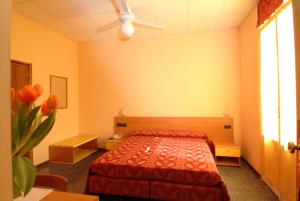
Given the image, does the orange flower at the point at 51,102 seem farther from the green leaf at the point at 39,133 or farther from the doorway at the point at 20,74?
the doorway at the point at 20,74

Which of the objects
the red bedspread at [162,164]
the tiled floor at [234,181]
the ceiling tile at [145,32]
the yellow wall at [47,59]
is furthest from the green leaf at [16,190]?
the ceiling tile at [145,32]

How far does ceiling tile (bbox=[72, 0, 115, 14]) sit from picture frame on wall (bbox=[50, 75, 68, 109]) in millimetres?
1561

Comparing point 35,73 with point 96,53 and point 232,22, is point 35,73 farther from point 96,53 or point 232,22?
point 232,22

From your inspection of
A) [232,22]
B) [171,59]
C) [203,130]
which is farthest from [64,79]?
[232,22]

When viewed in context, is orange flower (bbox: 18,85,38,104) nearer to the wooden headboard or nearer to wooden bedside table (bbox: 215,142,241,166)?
wooden bedside table (bbox: 215,142,241,166)

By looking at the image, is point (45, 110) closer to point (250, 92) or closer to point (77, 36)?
point (250, 92)

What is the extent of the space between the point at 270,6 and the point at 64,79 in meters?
3.84

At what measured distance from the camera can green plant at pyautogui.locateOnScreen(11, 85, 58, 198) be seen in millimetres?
571

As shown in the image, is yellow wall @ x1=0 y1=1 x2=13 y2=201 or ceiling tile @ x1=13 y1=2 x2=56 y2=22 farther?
ceiling tile @ x1=13 y1=2 x2=56 y2=22

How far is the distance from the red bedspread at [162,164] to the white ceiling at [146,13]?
2172mm

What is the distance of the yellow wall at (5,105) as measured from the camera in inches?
16.1

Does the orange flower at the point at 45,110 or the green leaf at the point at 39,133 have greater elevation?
the orange flower at the point at 45,110

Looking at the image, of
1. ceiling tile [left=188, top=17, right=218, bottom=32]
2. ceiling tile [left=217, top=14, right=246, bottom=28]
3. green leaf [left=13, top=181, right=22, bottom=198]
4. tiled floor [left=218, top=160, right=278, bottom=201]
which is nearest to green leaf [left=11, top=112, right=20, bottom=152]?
green leaf [left=13, top=181, right=22, bottom=198]

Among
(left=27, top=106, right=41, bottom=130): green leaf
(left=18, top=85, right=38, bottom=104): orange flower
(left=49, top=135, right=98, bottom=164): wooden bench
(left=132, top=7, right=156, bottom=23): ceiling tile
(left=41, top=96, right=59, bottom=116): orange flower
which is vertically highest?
(left=132, top=7, right=156, bottom=23): ceiling tile
